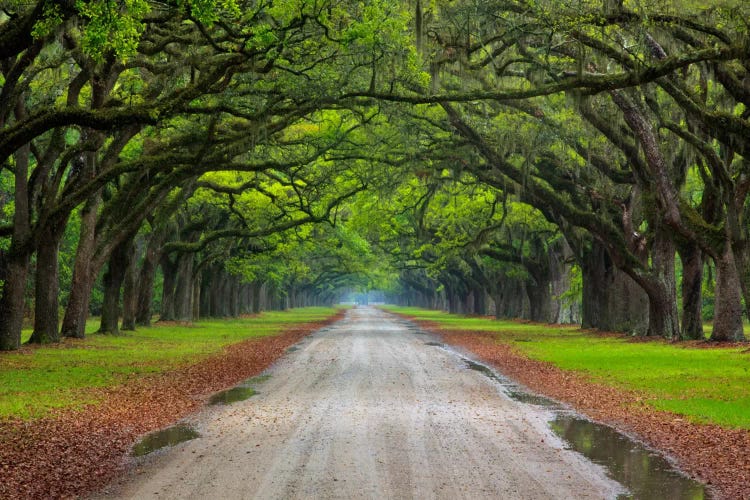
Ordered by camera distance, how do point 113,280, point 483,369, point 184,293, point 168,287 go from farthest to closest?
1. point 184,293
2. point 168,287
3. point 113,280
4. point 483,369

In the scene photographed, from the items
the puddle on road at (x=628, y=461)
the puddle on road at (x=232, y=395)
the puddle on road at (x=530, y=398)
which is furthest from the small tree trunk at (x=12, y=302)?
the puddle on road at (x=628, y=461)

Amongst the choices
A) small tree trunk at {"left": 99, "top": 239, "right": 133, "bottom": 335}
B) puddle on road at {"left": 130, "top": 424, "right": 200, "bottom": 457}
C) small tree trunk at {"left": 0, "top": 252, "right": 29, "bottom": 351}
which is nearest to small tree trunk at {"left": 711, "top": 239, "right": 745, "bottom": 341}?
puddle on road at {"left": 130, "top": 424, "right": 200, "bottom": 457}

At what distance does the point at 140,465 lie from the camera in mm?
9086

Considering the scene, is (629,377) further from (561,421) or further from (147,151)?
(147,151)

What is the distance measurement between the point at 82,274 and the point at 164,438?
66.2ft

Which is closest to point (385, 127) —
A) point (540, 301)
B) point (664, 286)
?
point (664, 286)

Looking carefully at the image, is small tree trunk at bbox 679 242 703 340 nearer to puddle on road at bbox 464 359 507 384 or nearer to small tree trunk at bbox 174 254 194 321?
puddle on road at bbox 464 359 507 384

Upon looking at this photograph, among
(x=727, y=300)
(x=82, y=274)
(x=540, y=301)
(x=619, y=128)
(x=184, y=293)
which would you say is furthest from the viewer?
(x=540, y=301)

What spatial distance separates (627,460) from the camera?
9477mm

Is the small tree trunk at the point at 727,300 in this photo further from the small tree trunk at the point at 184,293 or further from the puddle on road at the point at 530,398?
the small tree trunk at the point at 184,293

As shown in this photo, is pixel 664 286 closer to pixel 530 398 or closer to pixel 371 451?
pixel 530 398

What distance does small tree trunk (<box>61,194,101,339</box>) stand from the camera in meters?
29.7

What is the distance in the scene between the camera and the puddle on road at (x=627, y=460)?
25.9ft

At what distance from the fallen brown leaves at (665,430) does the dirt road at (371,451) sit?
108 centimetres
